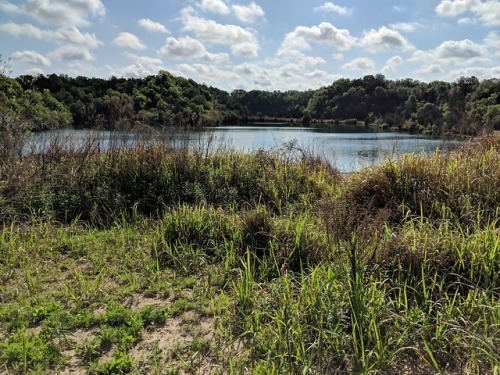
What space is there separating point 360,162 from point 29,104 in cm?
696

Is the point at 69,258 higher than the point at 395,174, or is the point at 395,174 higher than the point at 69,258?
the point at 395,174

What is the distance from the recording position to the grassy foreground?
252cm

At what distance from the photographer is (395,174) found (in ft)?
18.5

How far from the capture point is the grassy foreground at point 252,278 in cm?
252

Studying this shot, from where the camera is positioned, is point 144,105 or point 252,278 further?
point 144,105

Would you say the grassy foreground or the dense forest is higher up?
the dense forest

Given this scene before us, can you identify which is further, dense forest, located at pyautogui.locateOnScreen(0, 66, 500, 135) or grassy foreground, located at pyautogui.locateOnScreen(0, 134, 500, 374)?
dense forest, located at pyautogui.locateOnScreen(0, 66, 500, 135)

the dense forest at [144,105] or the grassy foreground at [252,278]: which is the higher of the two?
the dense forest at [144,105]

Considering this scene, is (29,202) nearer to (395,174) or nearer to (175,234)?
(175,234)

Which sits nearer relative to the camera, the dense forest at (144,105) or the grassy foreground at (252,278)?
the grassy foreground at (252,278)

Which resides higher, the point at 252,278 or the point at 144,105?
the point at 144,105

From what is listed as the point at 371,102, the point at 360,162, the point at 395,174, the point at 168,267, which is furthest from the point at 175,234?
the point at 371,102

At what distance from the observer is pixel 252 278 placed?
11.3 ft

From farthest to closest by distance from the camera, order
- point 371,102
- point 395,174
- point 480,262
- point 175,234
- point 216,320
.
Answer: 1. point 371,102
2. point 395,174
3. point 175,234
4. point 480,262
5. point 216,320
